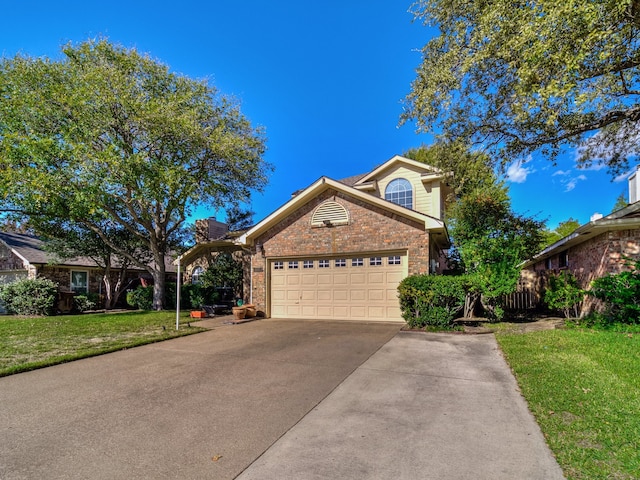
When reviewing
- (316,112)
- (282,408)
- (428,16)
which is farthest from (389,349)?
(316,112)

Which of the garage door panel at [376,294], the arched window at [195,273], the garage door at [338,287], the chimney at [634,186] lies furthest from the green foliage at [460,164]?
the arched window at [195,273]

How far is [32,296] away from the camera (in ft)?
50.2

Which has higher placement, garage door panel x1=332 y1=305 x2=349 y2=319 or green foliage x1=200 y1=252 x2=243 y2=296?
green foliage x1=200 y1=252 x2=243 y2=296

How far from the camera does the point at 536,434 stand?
136 inches

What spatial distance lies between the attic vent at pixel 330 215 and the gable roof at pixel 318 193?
58cm

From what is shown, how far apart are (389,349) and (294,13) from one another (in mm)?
11742

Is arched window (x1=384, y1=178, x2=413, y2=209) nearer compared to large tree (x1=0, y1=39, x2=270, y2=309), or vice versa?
large tree (x1=0, y1=39, x2=270, y2=309)

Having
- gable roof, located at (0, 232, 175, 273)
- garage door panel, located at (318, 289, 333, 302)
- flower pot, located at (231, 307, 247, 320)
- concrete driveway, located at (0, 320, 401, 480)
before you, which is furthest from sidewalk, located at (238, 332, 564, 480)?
gable roof, located at (0, 232, 175, 273)

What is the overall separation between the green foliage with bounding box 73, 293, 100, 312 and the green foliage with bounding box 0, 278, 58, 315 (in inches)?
47.7

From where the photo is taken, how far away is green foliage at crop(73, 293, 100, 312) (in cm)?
1703

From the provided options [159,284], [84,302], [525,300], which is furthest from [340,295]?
[84,302]

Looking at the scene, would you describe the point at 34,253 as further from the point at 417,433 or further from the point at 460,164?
the point at 417,433

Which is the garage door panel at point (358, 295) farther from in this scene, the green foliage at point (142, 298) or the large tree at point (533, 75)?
the green foliage at point (142, 298)

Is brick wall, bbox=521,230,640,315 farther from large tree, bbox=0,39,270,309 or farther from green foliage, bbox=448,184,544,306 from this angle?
large tree, bbox=0,39,270,309
